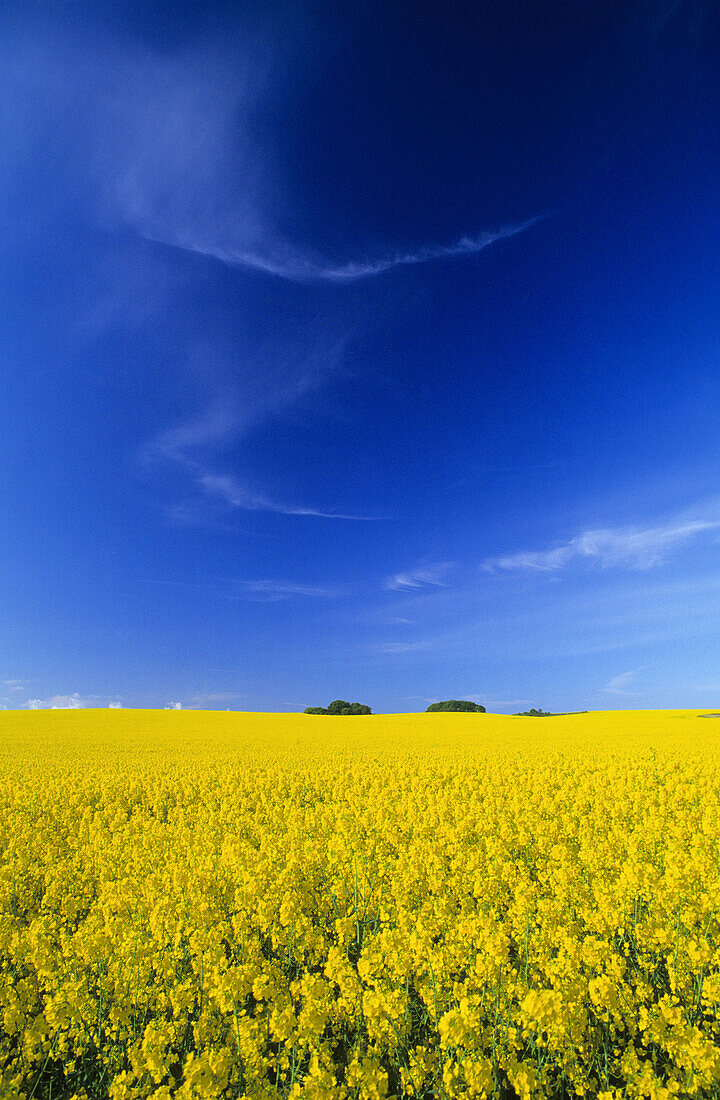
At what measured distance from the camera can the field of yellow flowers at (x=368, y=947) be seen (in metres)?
3.70

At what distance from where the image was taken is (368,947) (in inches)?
181

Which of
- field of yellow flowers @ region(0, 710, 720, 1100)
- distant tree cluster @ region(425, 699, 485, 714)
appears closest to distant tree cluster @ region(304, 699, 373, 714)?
distant tree cluster @ region(425, 699, 485, 714)

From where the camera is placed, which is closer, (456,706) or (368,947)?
(368,947)

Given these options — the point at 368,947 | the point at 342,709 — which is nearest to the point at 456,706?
the point at 342,709

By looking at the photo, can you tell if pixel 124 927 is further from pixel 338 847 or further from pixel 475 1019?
pixel 475 1019

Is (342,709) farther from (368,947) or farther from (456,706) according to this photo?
(368,947)

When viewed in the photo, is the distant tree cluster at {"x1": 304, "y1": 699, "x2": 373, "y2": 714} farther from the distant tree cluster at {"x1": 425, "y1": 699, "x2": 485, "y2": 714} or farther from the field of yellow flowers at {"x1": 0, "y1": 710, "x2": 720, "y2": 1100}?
the field of yellow flowers at {"x1": 0, "y1": 710, "x2": 720, "y2": 1100}

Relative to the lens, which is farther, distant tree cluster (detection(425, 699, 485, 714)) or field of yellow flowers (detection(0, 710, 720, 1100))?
distant tree cluster (detection(425, 699, 485, 714))

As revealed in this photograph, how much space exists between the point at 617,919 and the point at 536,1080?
6.94ft

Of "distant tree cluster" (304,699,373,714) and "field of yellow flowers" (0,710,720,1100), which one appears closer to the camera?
"field of yellow flowers" (0,710,720,1100)

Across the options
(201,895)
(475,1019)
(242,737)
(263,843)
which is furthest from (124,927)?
(242,737)

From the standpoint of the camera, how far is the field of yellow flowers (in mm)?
3695

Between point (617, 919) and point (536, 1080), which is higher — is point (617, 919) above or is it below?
above

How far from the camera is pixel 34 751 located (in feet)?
77.7
